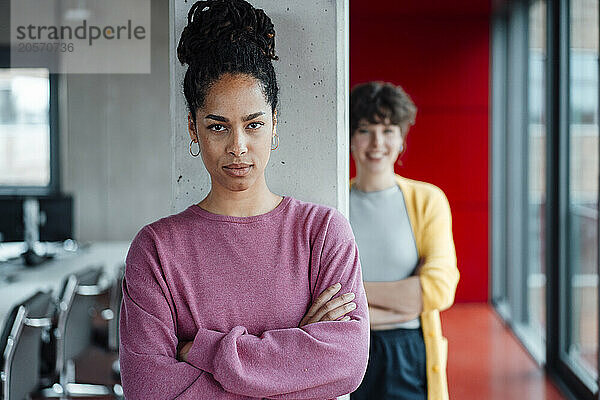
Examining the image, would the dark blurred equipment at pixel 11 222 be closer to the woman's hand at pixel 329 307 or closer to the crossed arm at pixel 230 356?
the crossed arm at pixel 230 356

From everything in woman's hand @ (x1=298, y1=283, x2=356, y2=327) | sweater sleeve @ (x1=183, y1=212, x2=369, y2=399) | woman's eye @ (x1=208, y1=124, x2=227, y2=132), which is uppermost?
woman's eye @ (x1=208, y1=124, x2=227, y2=132)

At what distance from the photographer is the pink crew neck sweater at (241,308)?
5.44 ft

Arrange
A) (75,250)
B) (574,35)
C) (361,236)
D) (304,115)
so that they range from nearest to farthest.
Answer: (304,115) < (361,236) < (574,35) < (75,250)

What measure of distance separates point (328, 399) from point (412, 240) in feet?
3.08

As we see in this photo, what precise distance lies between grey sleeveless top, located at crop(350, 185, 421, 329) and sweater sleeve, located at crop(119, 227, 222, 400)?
37.4 inches

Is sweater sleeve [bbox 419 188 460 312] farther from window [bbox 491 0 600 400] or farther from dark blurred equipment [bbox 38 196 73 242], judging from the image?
dark blurred equipment [bbox 38 196 73 242]

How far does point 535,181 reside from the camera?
6.25m

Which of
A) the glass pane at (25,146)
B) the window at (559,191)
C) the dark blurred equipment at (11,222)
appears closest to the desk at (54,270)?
the dark blurred equipment at (11,222)

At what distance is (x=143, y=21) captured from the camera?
8.35 feet

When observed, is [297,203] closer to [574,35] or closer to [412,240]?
[412,240]

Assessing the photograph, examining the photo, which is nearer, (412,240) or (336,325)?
(336,325)

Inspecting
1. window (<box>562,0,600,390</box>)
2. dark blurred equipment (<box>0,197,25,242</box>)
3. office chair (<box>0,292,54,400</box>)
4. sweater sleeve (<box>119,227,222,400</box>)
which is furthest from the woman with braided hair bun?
dark blurred equipment (<box>0,197,25,242</box>)

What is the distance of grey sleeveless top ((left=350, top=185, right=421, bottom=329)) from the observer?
251 centimetres

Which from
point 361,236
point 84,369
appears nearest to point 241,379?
point 361,236
